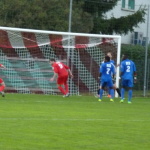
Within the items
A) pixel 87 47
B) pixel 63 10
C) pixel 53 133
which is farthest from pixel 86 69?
pixel 53 133

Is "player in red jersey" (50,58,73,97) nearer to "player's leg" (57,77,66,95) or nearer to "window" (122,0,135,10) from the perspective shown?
"player's leg" (57,77,66,95)

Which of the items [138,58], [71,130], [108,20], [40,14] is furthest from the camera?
[108,20]

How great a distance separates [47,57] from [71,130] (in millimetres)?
17369

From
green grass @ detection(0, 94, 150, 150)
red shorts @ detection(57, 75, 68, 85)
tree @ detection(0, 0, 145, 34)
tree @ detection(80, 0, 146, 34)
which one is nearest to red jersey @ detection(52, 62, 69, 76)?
red shorts @ detection(57, 75, 68, 85)

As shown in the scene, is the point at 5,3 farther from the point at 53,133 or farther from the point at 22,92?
the point at 53,133

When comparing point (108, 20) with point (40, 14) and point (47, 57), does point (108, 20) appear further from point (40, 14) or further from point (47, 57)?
point (47, 57)

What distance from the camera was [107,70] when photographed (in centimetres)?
2661

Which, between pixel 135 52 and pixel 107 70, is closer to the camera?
pixel 107 70

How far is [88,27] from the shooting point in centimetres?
3578

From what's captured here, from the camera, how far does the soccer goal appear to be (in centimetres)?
3047

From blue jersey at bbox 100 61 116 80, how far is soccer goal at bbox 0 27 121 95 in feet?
11.4

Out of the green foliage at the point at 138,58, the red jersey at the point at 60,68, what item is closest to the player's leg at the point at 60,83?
the red jersey at the point at 60,68

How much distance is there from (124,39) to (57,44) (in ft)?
64.5

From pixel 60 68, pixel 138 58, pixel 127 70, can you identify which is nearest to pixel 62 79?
pixel 60 68
